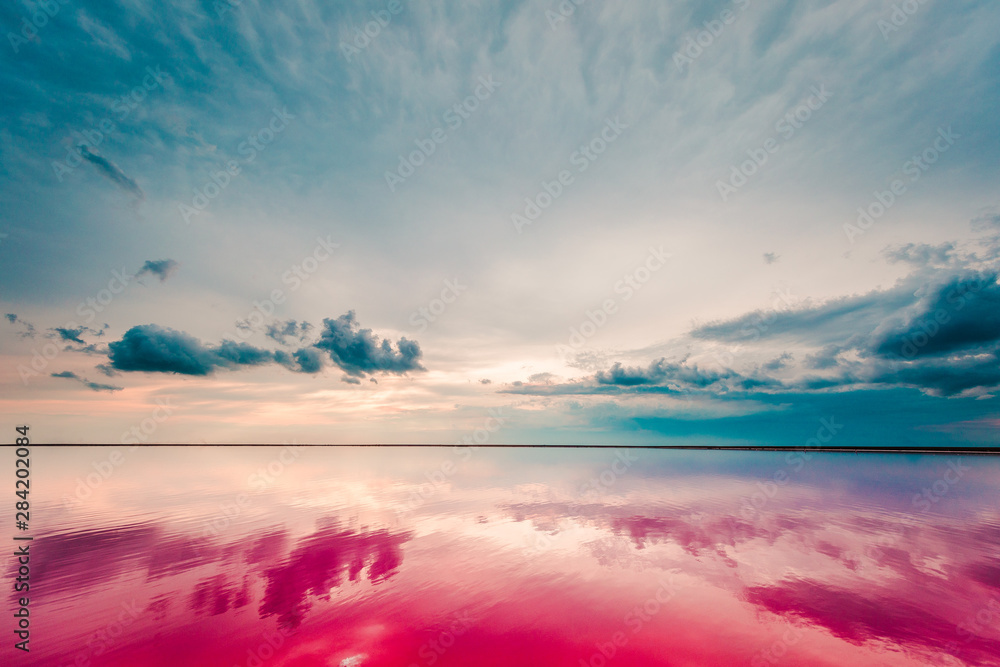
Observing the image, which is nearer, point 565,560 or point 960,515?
Result: point 565,560

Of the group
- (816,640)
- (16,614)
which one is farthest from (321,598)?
(816,640)

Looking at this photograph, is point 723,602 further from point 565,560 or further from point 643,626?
point 565,560

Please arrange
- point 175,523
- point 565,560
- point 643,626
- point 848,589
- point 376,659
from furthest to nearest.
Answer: point 175,523, point 565,560, point 848,589, point 643,626, point 376,659

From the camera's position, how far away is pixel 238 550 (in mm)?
10836

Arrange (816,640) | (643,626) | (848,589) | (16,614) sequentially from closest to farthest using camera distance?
(816,640)
(643,626)
(16,614)
(848,589)

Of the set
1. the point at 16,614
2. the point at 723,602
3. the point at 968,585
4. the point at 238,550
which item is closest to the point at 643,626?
the point at 723,602

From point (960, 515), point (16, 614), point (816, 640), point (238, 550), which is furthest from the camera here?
point (960, 515)

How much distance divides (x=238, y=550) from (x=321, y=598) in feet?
17.4

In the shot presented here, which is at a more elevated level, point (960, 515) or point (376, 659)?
point (376, 659)

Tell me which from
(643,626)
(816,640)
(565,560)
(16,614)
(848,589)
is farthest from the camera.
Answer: (565,560)

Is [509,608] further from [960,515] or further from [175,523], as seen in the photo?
[960,515]

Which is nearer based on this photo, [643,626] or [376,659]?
[376,659]

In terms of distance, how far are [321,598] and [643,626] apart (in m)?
6.35

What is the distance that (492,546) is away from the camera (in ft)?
36.1
